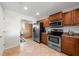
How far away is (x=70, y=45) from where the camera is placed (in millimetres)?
3232

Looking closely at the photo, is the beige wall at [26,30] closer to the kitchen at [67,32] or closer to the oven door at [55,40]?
the kitchen at [67,32]

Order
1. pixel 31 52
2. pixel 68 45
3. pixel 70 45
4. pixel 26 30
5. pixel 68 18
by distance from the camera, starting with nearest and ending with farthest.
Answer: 1. pixel 70 45
2. pixel 68 45
3. pixel 68 18
4. pixel 31 52
5. pixel 26 30

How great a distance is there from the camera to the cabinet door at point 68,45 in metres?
3.11

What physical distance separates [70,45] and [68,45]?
0.40ft

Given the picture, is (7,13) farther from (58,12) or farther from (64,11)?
(64,11)

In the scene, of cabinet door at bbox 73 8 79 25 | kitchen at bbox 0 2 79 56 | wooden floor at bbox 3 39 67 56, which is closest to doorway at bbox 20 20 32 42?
kitchen at bbox 0 2 79 56

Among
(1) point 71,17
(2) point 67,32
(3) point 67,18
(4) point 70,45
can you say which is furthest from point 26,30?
(4) point 70,45

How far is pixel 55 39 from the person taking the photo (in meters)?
4.18

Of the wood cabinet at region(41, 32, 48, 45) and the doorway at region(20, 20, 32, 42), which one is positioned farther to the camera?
the doorway at region(20, 20, 32, 42)

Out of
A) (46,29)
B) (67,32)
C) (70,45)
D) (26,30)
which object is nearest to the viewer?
(70,45)

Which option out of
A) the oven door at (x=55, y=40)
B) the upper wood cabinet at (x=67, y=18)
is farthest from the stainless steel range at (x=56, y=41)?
the upper wood cabinet at (x=67, y=18)

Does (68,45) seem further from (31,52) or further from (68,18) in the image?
(31,52)

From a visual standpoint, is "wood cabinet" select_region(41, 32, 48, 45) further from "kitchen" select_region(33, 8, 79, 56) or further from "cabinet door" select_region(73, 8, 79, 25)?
"cabinet door" select_region(73, 8, 79, 25)

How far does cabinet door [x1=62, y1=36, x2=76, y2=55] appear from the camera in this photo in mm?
3111
